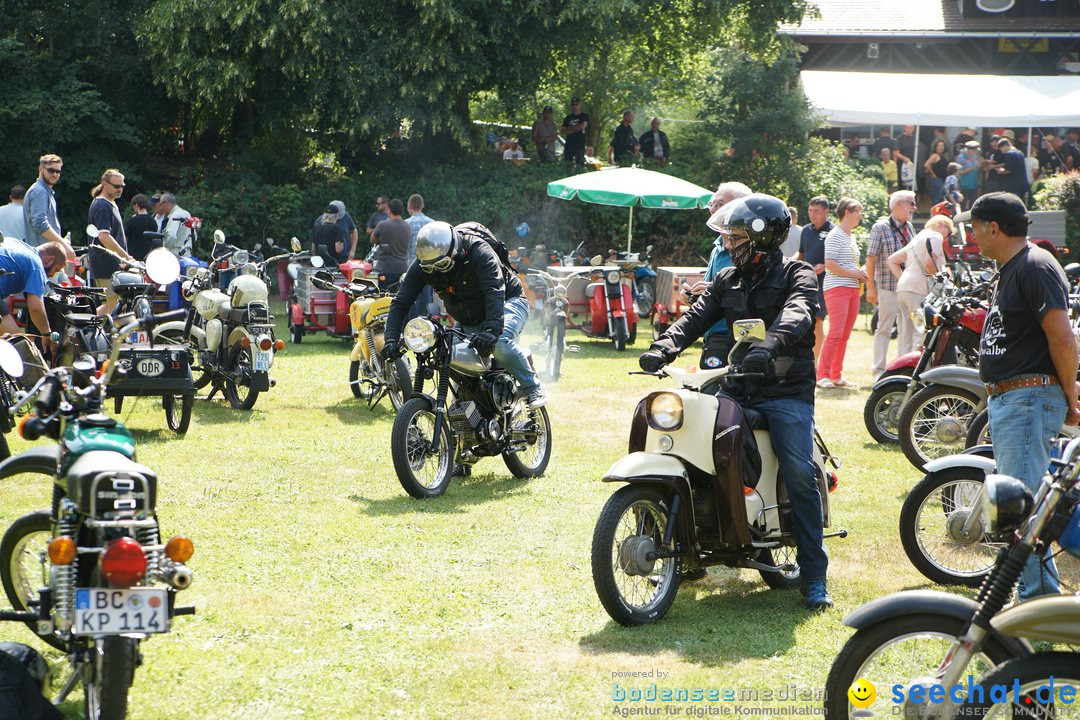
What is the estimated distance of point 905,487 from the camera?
8.50 metres

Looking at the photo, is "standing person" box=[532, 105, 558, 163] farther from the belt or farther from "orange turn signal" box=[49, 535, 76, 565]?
"orange turn signal" box=[49, 535, 76, 565]

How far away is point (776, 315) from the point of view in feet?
18.8

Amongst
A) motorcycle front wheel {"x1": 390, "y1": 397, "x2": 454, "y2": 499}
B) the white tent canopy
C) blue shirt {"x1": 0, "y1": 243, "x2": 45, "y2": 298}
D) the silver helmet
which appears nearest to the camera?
motorcycle front wheel {"x1": 390, "y1": 397, "x2": 454, "y2": 499}

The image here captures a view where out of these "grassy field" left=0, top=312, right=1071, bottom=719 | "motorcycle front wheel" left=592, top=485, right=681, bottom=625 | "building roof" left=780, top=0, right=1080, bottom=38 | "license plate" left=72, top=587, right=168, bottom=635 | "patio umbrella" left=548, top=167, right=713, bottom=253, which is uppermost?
"building roof" left=780, top=0, right=1080, bottom=38

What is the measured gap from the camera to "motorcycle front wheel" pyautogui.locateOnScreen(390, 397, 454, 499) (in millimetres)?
7680

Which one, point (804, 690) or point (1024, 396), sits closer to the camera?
point (804, 690)

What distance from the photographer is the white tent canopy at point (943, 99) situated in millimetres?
25625

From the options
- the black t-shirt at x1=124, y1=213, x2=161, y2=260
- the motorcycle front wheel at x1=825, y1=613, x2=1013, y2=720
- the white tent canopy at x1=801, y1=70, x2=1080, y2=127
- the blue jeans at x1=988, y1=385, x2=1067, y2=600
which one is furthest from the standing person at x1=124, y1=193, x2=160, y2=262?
the white tent canopy at x1=801, y1=70, x2=1080, y2=127

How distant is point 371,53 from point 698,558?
57.9ft

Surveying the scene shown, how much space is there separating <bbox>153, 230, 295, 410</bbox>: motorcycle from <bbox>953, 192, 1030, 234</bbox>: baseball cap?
686 cm

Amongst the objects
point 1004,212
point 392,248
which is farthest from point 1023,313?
point 392,248

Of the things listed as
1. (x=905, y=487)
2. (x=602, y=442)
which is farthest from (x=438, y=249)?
(x=905, y=487)

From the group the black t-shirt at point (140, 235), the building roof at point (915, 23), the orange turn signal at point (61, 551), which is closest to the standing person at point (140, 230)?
the black t-shirt at point (140, 235)

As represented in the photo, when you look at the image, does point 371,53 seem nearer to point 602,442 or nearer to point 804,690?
point 602,442
